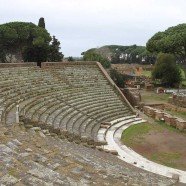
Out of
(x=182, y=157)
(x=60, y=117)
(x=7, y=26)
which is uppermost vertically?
(x=7, y=26)

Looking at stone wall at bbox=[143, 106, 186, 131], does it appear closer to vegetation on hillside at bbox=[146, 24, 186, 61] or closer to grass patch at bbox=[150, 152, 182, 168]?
grass patch at bbox=[150, 152, 182, 168]

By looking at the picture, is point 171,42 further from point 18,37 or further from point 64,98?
point 64,98

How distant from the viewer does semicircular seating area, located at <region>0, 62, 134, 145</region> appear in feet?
61.1

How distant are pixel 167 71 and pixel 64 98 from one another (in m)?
19.5

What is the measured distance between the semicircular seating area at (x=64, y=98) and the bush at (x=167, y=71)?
1113cm

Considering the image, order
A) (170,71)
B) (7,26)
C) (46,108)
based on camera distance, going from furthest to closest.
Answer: (7,26)
(170,71)
(46,108)

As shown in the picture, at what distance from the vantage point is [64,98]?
23969mm

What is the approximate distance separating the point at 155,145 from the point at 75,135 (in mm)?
4596

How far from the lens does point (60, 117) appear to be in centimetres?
2009

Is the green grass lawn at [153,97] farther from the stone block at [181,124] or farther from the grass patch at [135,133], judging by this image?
the stone block at [181,124]

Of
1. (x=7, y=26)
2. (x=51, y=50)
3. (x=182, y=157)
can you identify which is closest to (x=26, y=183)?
(x=182, y=157)

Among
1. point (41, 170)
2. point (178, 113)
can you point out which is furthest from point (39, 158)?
point (178, 113)

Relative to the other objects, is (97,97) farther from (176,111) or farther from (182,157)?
(182,157)

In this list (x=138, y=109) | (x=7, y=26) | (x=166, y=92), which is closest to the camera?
(x=138, y=109)
